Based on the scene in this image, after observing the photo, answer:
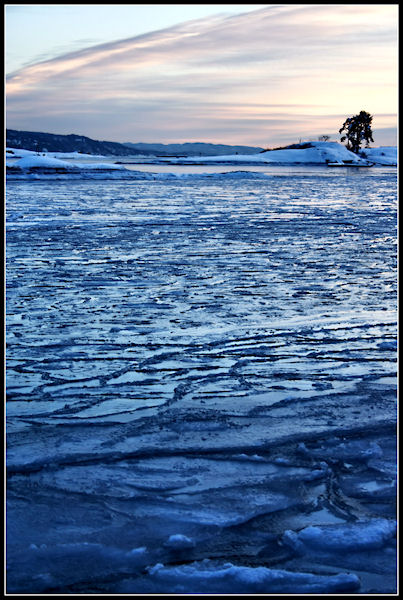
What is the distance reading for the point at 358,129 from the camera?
353 ft

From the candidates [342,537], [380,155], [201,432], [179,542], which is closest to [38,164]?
[201,432]

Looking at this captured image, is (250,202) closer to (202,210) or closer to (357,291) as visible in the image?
(202,210)

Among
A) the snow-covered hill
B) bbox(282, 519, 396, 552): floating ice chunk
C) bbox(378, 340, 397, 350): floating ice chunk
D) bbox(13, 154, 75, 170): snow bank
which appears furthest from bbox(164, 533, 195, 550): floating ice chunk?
the snow-covered hill

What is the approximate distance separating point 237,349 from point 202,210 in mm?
13651

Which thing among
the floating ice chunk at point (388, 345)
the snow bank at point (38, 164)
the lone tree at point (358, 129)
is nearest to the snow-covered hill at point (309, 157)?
the lone tree at point (358, 129)

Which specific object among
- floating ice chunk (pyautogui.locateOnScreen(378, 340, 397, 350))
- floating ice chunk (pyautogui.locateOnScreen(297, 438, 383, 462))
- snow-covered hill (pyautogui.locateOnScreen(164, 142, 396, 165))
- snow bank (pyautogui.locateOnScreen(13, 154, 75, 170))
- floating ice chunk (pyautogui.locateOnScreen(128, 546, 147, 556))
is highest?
snow-covered hill (pyautogui.locateOnScreen(164, 142, 396, 165))

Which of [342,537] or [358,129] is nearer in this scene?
[342,537]

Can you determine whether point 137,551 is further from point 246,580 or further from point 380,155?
point 380,155

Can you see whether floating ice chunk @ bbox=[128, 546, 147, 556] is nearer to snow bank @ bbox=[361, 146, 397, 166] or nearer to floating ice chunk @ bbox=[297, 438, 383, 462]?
floating ice chunk @ bbox=[297, 438, 383, 462]

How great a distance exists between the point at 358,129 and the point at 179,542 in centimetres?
11151

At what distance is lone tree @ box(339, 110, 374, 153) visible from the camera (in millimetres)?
105812

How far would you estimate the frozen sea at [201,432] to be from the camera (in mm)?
2658

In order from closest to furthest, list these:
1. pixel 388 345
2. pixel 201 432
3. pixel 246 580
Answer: pixel 246 580 < pixel 201 432 < pixel 388 345

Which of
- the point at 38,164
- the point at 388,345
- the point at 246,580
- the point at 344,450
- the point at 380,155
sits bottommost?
the point at 246,580
